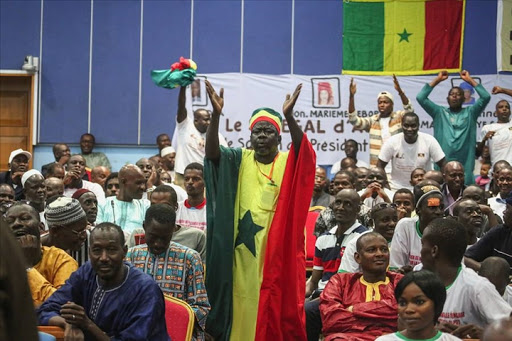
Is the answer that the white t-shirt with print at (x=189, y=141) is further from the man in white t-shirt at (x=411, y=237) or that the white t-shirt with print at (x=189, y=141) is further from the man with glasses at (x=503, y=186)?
the man in white t-shirt at (x=411, y=237)

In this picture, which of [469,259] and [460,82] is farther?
[460,82]

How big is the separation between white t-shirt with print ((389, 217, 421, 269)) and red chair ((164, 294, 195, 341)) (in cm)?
195

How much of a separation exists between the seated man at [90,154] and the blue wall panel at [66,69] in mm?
390

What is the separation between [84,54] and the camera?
1381 cm

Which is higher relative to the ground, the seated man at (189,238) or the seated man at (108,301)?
the seated man at (189,238)

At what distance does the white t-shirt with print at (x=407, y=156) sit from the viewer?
994 centimetres

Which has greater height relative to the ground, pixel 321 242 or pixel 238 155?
pixel 238 155

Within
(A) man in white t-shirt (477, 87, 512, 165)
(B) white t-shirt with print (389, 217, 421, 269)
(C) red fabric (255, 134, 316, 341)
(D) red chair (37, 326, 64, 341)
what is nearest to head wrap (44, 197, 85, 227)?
(C) red fabric (255, 134, 316, 341)

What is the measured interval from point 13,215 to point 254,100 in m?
7.64

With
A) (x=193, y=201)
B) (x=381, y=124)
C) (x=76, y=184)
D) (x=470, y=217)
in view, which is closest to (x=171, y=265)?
(x=193, y=201)

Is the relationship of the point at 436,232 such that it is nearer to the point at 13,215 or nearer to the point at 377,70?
the point at 13,215

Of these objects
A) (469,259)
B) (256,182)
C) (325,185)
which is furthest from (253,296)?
(325,185)

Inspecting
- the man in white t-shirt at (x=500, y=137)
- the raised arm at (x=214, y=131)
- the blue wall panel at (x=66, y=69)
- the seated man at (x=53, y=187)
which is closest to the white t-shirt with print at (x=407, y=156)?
the man in white t-shirt at (x=500, y=137)

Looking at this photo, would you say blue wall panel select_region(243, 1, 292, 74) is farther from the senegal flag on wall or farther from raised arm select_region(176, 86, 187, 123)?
raised arm select_region(176, 86, 187, 123)
